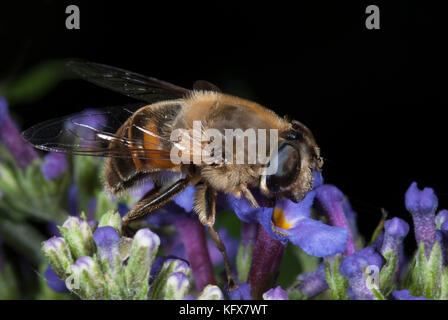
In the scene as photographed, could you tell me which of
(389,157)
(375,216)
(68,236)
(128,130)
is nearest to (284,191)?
(128,130)

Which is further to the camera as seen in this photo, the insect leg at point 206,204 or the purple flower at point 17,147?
the purple flower at point 17,147

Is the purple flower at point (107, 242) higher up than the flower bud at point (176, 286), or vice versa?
the purple flower at point (107, 242)

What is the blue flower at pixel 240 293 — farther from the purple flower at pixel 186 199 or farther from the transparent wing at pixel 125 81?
the transparent wing at pixel 125 81

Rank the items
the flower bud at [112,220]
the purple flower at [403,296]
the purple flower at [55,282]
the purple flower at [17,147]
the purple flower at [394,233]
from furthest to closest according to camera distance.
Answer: the purple flower at [17,147] < the purple flower at [55,282] < the flower bud at [112,220] < the purple flower at [394,233] < the purple flower at [403,296]

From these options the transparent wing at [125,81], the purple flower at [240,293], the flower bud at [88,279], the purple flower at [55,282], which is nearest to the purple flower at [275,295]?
the purple flower at [240,293]

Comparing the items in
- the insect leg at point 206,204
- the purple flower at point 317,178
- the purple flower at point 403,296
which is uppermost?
the purple flower at point 317,178

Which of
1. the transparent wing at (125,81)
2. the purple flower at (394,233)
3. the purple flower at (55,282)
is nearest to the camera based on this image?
the purple flower at (394,233)

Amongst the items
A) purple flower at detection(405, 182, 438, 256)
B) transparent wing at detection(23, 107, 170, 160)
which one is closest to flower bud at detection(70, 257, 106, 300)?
transparent wing at detection(23, 107, 170, 160)

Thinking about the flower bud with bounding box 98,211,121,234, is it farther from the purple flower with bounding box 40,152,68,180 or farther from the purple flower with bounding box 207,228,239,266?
the purple flower with bounding box 207,228,239,266
